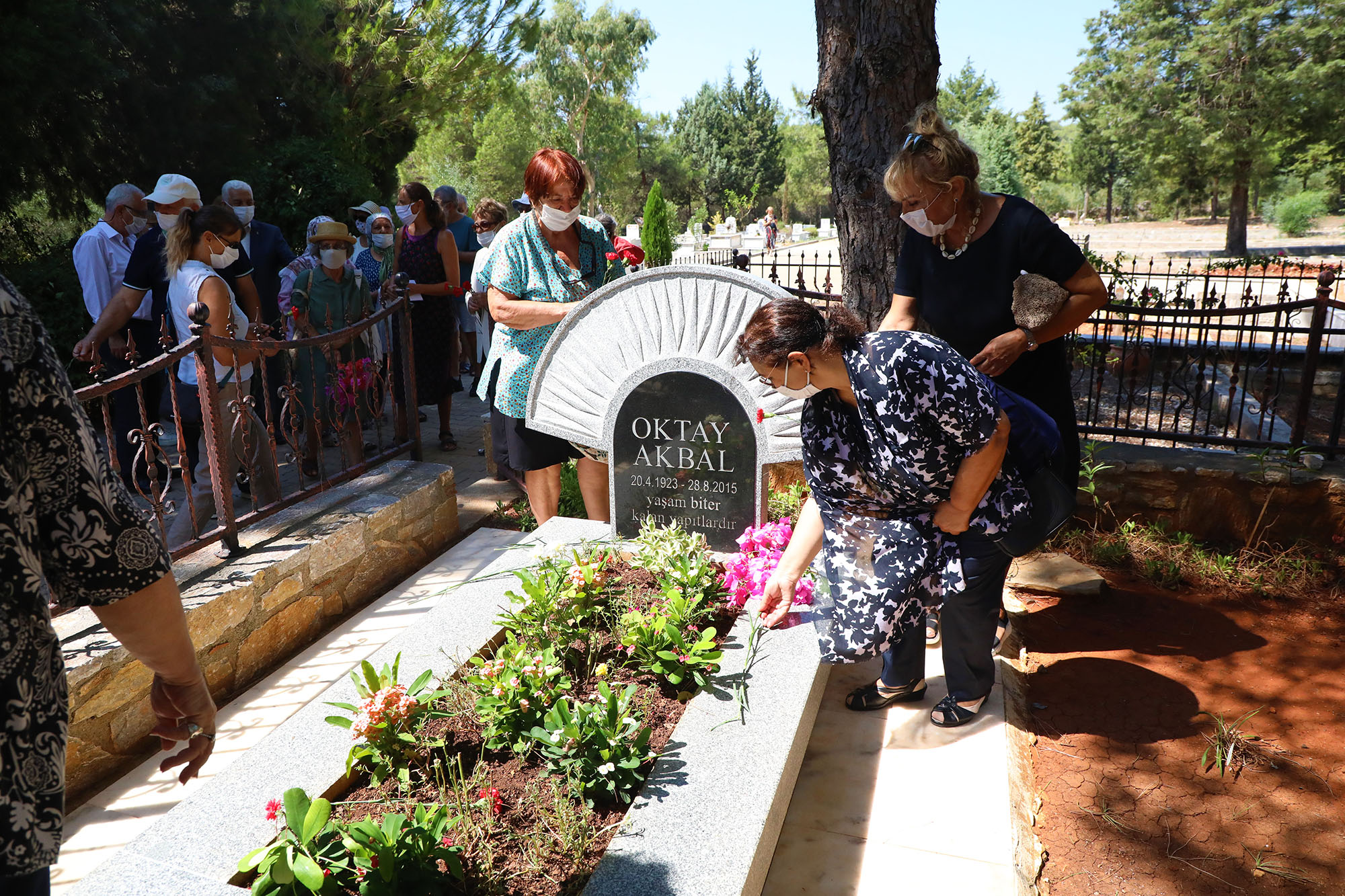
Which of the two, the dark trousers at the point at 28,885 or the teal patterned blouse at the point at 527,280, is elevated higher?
the teal patterned blouse at the point at 527,280

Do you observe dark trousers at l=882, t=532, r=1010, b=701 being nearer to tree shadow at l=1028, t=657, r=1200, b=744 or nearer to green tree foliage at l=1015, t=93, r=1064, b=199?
tree shadow at l=1028, t=657, r=1200, b=744

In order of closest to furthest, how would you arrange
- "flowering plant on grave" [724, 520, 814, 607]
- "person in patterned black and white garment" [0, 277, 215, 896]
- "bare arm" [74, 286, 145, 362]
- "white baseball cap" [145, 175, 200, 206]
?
"person in patterned black and white garment" [0, 277, 215, 896] < "flowering plant on grave" [724, 520, 814, 607] < "bare arm" [74, 286, 145, 362] < "white baseball cap" [145, 175, 200, 206]

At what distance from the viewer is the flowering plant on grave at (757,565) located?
317cm

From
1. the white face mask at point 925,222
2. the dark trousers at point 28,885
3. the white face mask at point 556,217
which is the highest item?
the white face mask at point 556,217

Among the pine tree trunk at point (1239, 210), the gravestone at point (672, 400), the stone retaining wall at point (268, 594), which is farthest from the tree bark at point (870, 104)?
the pine tree trunk at point (1239, 210)

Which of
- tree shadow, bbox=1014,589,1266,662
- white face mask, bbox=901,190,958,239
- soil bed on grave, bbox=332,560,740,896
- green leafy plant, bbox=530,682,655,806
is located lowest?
tree shadow, bbox=1014,589,1266,662

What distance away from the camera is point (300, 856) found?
74.9 inches

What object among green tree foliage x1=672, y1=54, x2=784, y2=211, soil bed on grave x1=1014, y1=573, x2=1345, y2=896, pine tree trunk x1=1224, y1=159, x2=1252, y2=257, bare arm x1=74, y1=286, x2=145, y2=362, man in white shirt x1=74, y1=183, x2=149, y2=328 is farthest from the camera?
green tree foliage x1=672, y1=54, x2=784, y2=211

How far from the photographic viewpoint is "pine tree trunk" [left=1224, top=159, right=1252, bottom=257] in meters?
25.5

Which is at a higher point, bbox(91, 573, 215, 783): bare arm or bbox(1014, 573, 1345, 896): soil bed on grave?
bbox(91, 573, 215, 783): bare arm

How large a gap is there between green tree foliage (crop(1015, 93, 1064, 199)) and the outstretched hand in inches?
2102

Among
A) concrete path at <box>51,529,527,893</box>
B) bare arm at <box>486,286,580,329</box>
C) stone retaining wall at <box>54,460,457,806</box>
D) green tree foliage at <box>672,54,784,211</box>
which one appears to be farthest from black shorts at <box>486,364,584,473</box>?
green tree foliage at <box>672,54,784,211</box>

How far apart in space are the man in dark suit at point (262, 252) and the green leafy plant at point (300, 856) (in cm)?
389

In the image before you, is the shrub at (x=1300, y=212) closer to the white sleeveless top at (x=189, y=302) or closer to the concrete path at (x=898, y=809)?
the concrete path at (x=898, y=809)
